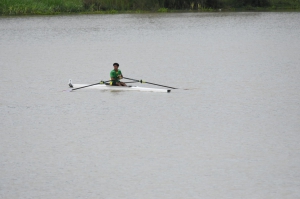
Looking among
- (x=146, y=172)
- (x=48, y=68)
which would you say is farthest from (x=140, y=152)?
(x=48, y=68)

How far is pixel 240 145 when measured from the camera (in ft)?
40.8

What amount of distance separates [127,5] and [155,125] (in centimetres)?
3903

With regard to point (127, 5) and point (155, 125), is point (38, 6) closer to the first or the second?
point (127, 5)

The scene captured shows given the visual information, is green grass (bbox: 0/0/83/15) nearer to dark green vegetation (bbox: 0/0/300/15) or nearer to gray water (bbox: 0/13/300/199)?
dark green vegetation (bbox: 0/0/300/15)

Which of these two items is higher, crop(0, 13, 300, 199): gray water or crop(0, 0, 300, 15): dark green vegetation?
crop(0, 13, 300, 199): gray water

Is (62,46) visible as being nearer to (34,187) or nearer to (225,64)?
(225,64)

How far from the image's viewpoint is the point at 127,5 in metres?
52.6

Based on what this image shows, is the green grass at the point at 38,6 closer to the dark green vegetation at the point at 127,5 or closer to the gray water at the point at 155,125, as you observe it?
the dark green vegetation at the point at 127,5

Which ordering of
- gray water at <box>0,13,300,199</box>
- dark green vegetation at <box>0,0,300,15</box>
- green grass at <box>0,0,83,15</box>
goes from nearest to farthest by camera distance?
gray water at <box>0,13,300,199</box>
green grass at <box>0,0,83,15</box>
dark green vegetation at <box>0,0,300,15</box>

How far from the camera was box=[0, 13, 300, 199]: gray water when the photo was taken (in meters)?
10.3

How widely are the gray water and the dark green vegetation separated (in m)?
18.7

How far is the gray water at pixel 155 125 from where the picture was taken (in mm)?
10344

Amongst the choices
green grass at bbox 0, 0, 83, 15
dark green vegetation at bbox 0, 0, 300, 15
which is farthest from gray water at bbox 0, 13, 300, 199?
dark green vegetation at bbox 0, 0, 300, 15

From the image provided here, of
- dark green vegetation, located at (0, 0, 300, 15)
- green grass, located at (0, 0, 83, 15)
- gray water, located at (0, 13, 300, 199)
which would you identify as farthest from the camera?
dark green vegetation, located at (0, 0, 300, 15)
